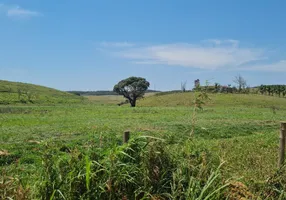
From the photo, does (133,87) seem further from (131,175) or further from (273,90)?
(131,175)

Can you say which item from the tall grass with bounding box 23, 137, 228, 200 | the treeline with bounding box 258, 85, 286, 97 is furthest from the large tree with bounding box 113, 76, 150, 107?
the tall grass with bounding box 23, 137, 228, 200

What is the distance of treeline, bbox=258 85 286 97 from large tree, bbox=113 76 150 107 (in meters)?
55.1

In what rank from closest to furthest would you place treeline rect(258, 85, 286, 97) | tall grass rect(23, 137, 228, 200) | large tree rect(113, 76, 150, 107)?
tall grass rect(23, 137, 228, 200) → large tree rect(113, 76, 150, 107) → treeline rect(258, 85, 286, 97)

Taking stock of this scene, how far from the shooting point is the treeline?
106000mm

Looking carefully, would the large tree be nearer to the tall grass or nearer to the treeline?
the treeline

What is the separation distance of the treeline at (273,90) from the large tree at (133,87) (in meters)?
55.1

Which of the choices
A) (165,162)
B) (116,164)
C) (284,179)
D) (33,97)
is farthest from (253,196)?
(33,97)

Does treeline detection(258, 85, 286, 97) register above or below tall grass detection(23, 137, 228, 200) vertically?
above

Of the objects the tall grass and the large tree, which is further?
the large tree

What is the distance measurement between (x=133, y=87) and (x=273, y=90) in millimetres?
60372

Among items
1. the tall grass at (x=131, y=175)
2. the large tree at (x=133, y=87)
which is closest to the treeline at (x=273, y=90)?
the large tree at (x=133, y=87)

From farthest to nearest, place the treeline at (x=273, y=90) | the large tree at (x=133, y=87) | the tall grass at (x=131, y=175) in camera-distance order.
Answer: the treeline at (x=273, y=90) < the large tree at (x=133, y=87) < the tall grass at (x=131, y=175)

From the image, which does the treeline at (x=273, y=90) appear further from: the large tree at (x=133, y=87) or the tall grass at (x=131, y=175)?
the tall grass at (x=131, y=175)

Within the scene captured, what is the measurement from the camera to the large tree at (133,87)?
78000 mm
